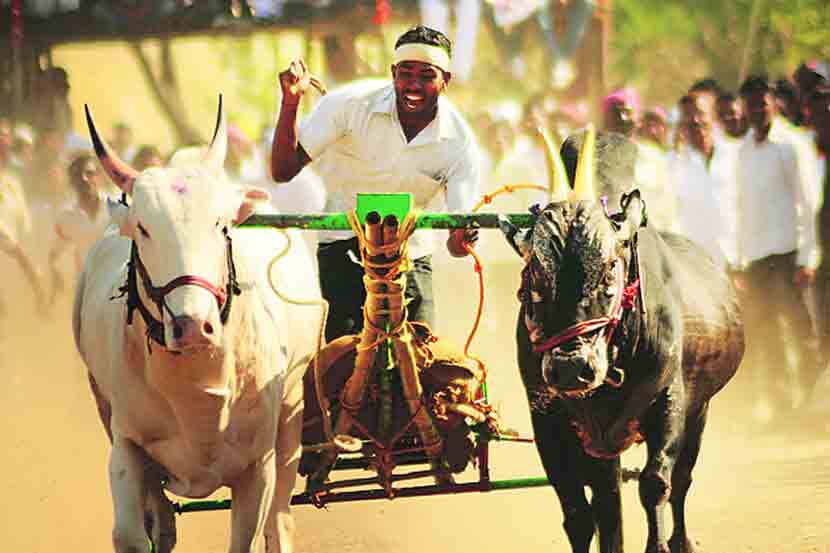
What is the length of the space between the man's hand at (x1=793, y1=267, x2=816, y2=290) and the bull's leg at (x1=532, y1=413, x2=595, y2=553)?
18.4 ft

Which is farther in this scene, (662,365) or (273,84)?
(273,84)

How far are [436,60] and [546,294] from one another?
1625 millimetres

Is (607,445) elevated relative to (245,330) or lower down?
lower down

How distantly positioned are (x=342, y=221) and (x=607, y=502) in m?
1.52

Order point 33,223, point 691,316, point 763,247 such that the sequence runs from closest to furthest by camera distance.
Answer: point 691,316
point 763,247
point 33,223

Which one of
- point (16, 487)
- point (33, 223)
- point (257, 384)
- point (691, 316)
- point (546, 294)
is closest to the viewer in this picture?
point (546, 294)

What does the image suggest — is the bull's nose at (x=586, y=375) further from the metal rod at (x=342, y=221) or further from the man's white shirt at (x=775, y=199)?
the man's white shirt at (x=775, y=199)

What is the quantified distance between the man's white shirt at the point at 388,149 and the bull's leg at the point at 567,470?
1.18 m

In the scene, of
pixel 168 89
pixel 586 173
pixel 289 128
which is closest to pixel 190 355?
pixel 289 128

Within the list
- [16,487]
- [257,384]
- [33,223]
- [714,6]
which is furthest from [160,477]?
[714,6]

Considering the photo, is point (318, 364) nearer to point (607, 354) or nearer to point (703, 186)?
point (607, 354)

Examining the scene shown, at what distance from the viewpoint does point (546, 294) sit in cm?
639

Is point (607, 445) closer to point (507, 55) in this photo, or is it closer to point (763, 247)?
point (763, 247)

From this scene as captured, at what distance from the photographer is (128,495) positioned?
21.9 ft
